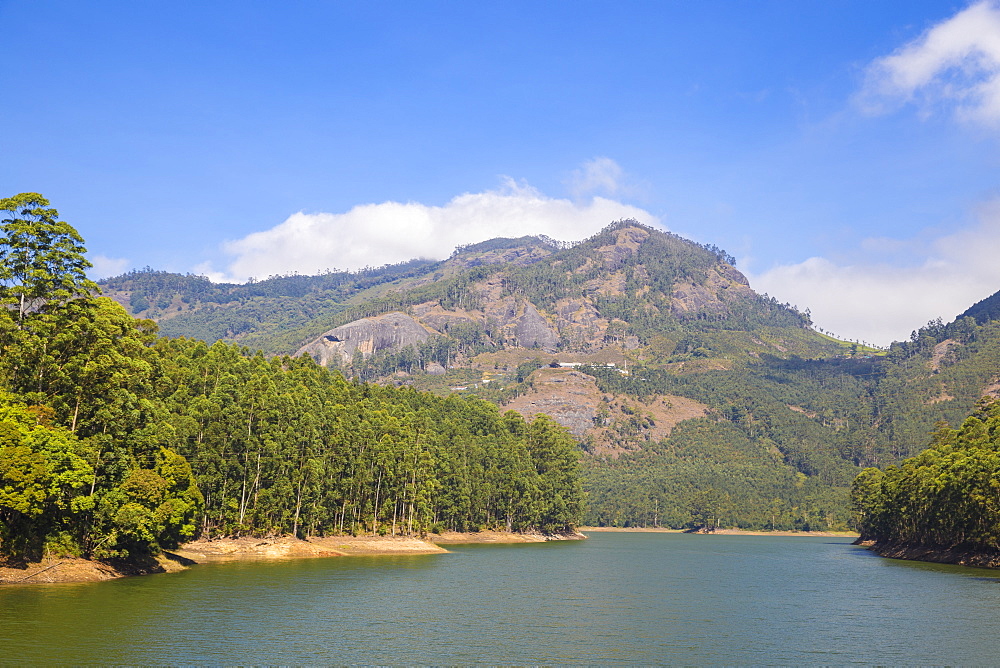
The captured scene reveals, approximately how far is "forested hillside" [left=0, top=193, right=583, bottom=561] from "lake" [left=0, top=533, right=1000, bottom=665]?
21.9 feet

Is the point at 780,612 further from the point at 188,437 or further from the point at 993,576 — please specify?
the point at 188,437

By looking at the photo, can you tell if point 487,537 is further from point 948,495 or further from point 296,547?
point 948,495

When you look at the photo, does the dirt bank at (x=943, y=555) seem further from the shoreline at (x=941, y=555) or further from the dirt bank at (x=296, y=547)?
the dirt bank at (x=296, y=547)

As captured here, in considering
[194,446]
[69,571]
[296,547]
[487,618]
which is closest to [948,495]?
[487,618]

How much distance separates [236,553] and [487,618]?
50182 millimetres

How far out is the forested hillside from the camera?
205 feet

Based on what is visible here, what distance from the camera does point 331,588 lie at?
7188cm

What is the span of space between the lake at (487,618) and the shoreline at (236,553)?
1.99 meters

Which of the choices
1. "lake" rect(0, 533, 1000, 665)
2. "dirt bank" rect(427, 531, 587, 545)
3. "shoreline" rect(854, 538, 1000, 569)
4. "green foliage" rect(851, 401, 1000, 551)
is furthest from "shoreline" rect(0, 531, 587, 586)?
"green foliage" rect(851, 401, 1000, 551)

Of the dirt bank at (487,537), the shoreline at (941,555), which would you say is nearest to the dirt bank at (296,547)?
the dirt bank at (487,537)

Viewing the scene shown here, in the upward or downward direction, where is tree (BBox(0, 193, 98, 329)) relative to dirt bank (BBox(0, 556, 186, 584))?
upward

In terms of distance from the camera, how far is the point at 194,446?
3814 inches

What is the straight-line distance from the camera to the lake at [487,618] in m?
44.2

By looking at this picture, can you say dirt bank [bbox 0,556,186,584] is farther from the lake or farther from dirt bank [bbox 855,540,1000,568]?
dirt bank [bbox 855,540,1000,568]
